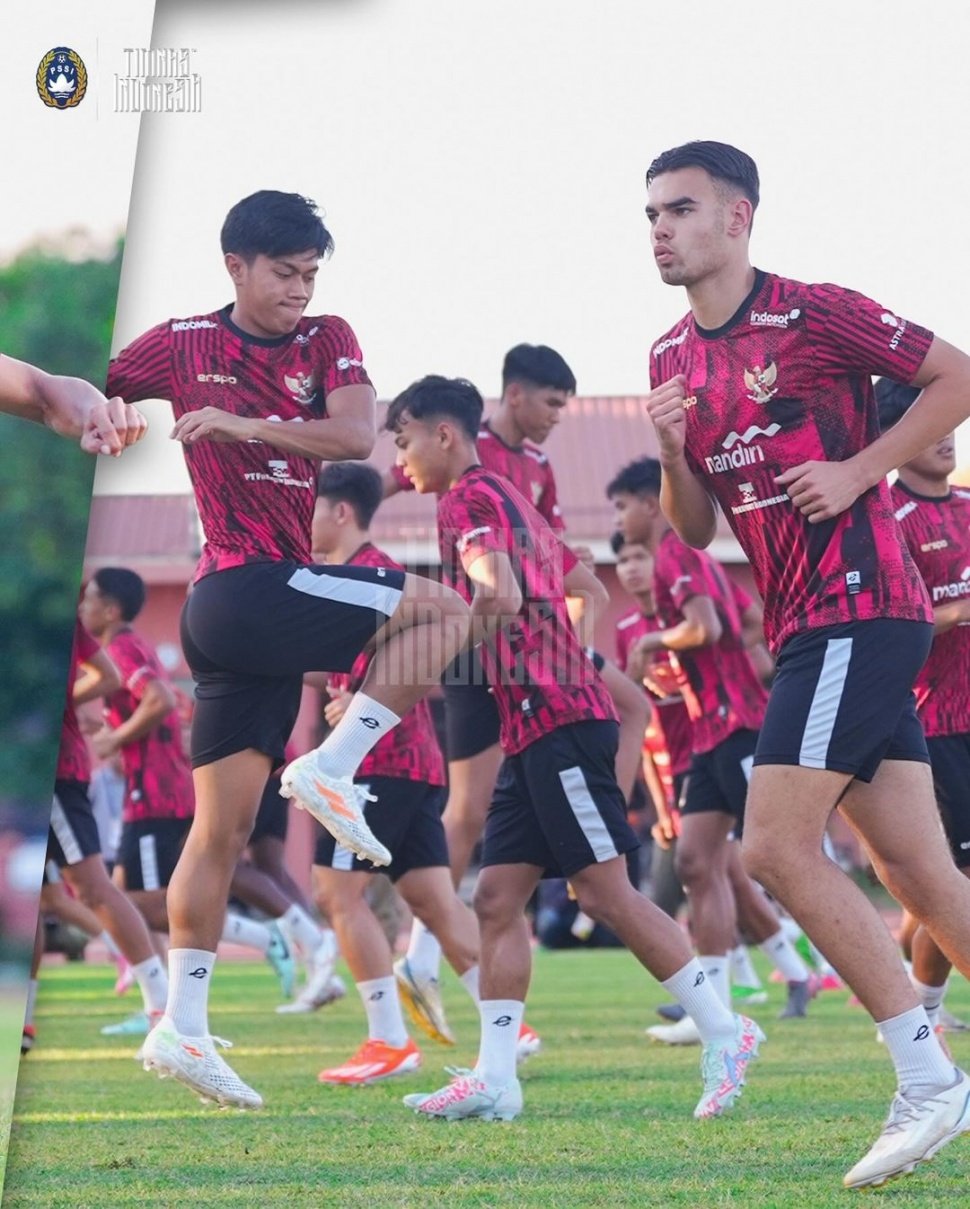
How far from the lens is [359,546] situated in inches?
271

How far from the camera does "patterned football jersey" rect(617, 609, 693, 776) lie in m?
8.52

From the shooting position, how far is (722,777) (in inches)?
309

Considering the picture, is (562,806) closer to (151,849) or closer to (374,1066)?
(374,1066)

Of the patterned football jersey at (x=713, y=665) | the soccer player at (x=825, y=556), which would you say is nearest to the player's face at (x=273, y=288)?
the soccer player at (x=825, y=556)

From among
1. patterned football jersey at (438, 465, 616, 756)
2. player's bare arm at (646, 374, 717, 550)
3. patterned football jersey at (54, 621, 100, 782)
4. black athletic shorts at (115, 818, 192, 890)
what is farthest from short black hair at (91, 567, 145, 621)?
player's bare arm at (646, 374, 717, 550)

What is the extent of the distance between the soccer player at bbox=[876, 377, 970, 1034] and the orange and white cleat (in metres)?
1.88

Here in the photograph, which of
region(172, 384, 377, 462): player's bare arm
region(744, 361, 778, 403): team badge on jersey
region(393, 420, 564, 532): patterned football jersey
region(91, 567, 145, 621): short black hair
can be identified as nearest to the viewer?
region(744, 361, 778, 403): team badge on jersey

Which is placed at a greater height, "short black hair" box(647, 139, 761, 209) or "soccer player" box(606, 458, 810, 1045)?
"short black hair" box(647, 139, 761, 209)

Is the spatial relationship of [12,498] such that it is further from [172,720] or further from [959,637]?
[172,720]

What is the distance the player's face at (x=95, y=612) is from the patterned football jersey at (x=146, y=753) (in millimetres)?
95

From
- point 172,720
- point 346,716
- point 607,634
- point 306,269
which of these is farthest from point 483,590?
point 607,634

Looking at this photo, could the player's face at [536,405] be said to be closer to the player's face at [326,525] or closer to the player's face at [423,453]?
the player's face at [326,525]

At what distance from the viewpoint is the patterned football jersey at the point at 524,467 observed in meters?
7.71

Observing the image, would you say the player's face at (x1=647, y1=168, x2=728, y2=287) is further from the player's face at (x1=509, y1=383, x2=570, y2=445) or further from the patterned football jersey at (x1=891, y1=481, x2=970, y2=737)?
the player's face at (x1=509, y1=383, x2=570, y2=445)
